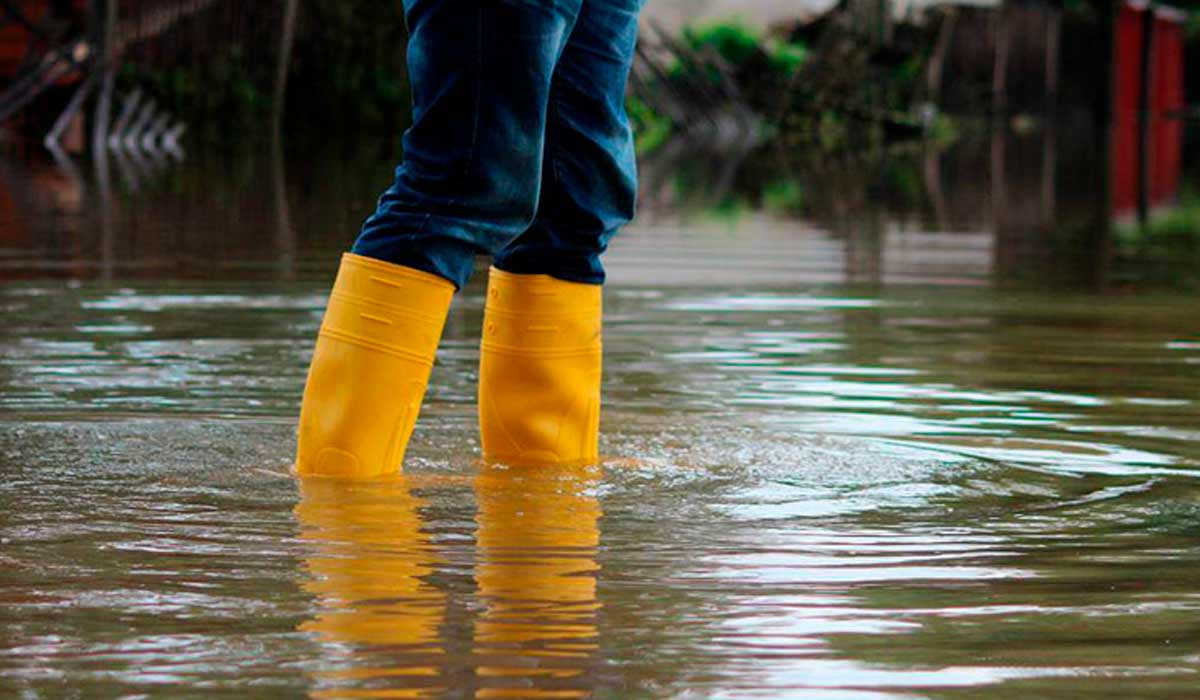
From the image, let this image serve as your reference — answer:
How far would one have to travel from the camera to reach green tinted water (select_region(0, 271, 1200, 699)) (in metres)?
2.00

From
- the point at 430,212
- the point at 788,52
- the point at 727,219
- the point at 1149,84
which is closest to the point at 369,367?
the point at 430,212

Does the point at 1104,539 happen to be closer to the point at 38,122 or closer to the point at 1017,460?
the point at 1017,460

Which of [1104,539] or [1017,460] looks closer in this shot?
[1104,539]

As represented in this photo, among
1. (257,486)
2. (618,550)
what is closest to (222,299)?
(257,486)

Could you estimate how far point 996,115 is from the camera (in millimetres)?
31188

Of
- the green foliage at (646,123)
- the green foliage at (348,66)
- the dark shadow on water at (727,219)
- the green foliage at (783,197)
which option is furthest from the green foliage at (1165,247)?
the green foliage at (646,123)

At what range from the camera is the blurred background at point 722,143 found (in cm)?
761

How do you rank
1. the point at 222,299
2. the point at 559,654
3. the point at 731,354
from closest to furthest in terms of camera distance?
the point at 559,654 → the point at 731,354 → the point at 222,299

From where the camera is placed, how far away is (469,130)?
2.93 meters

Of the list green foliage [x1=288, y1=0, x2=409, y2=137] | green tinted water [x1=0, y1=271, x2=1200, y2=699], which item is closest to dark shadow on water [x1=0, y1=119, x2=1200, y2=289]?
Result: green tinted water [x1=0, y1=271, x2=1200, y2=699]

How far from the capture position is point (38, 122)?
19062 mm

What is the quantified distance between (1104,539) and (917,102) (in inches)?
917

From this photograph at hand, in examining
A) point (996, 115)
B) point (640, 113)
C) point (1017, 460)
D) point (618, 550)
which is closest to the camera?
point (618, 550)

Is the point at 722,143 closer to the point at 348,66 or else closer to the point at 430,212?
the point at 348,66
